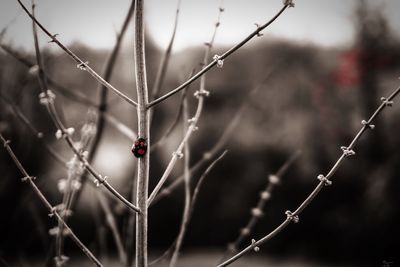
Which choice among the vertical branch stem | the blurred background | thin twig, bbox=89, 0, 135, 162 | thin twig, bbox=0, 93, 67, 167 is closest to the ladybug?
the vertical branch stem

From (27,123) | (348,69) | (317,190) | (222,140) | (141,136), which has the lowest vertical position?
(317,190)

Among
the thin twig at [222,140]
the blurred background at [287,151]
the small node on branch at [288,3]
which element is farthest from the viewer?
the blurred background at [287,151]

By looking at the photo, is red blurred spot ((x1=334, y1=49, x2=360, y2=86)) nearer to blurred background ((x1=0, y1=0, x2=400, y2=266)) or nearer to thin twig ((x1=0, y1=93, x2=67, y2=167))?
blurred background ((x1=0, y1=0, x2=400, y2=266))

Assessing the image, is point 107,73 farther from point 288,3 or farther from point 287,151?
point 287,151

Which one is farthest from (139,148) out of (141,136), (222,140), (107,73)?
(222,140)

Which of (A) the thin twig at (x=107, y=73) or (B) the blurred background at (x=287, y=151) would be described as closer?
(A) the thin twig at (x=107, y=73)

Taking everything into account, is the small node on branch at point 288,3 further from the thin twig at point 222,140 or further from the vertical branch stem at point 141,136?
the thin twig at point 222,140

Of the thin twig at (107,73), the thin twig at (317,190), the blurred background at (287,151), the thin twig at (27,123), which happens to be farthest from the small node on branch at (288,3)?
the blurred background at (287,151)

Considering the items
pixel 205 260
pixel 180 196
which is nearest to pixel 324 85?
pixel 180 196
